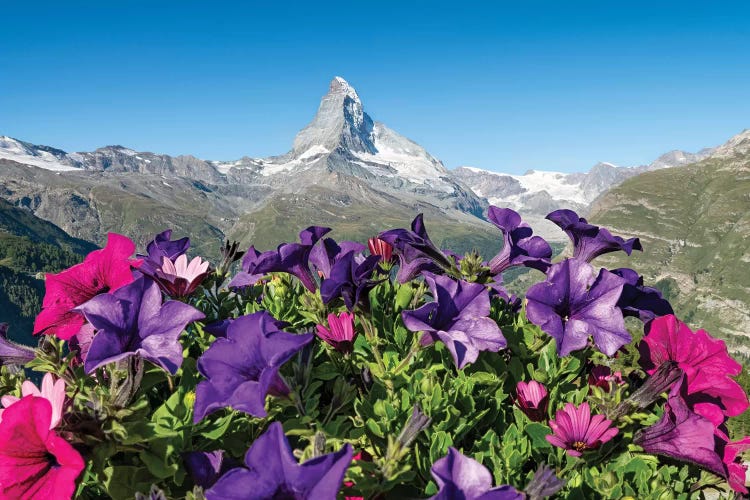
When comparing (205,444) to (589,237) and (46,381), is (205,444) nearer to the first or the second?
(46,381)

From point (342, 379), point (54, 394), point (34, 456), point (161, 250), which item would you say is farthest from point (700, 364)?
point (161, 250)

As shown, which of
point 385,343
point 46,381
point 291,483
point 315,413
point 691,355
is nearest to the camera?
point 291,483

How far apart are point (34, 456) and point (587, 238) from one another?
3693 mm

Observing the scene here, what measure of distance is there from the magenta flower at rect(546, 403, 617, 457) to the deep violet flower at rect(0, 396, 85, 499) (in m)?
2.24

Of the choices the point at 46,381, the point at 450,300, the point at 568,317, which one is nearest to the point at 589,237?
the point at 568,317

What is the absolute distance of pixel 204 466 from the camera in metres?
2.30

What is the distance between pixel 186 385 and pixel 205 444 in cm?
38

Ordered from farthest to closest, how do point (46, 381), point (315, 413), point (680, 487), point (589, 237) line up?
point (589, 237) < point (680, 487) < point (315, 413) < point (46, 381)

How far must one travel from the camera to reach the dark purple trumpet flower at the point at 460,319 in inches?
105

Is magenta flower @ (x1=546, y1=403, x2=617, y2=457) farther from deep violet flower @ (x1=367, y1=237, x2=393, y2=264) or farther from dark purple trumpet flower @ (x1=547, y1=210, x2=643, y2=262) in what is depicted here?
deep violet flower @ (x1=367, y1=237, x2=393, y2=264)

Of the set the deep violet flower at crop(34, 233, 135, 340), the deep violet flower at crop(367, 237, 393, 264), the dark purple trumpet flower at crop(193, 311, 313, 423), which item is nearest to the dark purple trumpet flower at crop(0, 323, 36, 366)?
the deep violet flower at crop(34, 233, 135, 340)

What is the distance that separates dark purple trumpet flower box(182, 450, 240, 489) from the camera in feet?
7.43

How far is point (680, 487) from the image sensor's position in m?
2.68

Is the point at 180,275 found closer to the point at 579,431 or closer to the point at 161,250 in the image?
the point at 161,250
